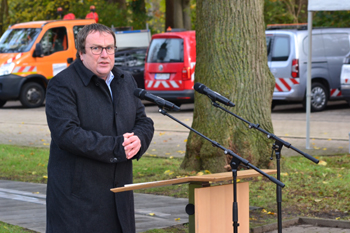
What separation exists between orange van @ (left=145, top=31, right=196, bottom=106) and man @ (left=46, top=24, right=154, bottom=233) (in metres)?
11.9

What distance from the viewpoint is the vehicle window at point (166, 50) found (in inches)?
619

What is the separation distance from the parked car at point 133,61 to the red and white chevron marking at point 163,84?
6.99ft

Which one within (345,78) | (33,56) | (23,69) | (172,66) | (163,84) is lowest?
(163,84)

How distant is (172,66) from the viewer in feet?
51.7

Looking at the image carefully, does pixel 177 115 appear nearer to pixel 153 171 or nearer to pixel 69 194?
pixel 153 171

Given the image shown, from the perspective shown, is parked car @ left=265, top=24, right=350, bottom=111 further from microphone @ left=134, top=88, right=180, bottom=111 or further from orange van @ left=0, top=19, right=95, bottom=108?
microphone @ left=134, top=88, right=180, bottom=111

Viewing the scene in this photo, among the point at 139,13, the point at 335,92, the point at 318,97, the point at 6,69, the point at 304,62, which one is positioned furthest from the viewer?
the point at 139,13

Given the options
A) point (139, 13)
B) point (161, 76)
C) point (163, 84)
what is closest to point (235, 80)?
point (163, 84)

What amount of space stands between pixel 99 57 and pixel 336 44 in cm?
1335

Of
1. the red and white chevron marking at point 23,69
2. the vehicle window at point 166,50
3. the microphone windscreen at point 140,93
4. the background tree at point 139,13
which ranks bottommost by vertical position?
the red and white chevron marking at point 23,69

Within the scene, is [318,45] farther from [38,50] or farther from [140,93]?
[140,93]

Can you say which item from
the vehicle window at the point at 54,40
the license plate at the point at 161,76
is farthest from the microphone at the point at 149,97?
the vehicle window at the point at 54,40

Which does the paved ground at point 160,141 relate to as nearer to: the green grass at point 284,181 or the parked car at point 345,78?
the green grass at point 284,181

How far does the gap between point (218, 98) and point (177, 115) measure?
1143 cm
